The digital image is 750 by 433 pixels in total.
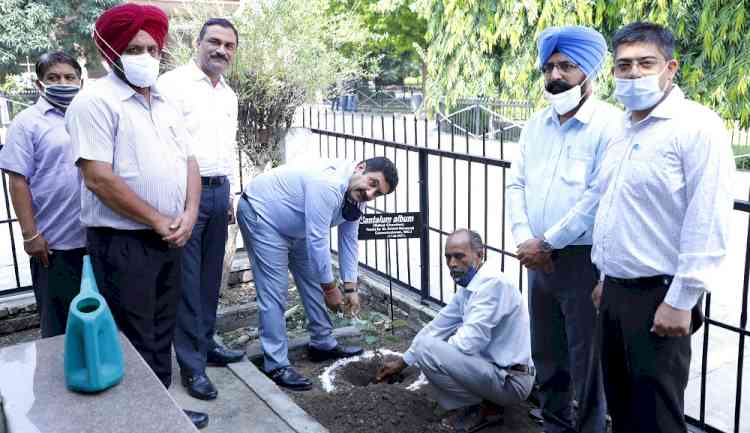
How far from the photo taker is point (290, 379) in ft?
13.5

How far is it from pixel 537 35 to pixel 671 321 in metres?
12.6

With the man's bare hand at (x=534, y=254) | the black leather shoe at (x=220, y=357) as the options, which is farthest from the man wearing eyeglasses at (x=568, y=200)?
the black leather shoe at (x=220, y=357)

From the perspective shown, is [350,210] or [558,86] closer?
[558,86]

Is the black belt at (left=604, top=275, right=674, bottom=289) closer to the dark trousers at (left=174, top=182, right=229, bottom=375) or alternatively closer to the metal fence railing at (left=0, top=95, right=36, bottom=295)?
the dark trousers at (left=174, top=182, right=229, bottom=375)

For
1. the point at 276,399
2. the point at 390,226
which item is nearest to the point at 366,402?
the point at 276,399

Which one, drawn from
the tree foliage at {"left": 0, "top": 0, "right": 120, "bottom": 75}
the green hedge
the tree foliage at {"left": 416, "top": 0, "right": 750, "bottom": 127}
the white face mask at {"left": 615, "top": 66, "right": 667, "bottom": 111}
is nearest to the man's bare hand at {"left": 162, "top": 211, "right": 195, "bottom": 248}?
the white face mask at {"left": 615, "top": 66, "right": 667, "bottom": 111}

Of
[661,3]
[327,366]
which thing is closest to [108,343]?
[327,366]

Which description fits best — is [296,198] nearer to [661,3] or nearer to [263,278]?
[263,278]

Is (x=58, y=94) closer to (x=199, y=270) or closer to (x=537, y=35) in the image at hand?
(x=199, y=270)

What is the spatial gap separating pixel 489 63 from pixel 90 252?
14.4 metres

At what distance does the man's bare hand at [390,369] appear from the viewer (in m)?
4.02

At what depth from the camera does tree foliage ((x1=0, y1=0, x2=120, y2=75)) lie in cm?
2562

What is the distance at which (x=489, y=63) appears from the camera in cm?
1611

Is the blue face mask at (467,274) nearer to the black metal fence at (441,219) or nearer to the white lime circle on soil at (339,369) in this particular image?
the black metal fence at (441,219)
